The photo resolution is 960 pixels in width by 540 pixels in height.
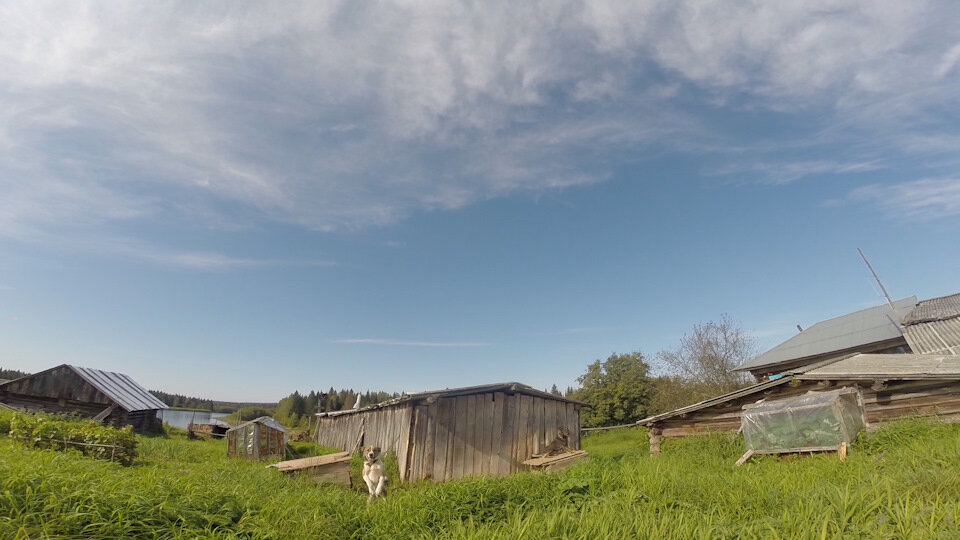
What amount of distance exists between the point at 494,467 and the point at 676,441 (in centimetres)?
656

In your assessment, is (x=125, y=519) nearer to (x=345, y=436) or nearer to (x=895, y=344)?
(x=345, y=436)

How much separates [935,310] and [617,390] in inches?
815

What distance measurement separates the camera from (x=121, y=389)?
28.1m

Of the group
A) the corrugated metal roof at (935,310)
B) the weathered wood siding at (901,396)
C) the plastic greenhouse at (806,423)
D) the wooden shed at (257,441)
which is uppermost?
the corrugated metal roof at (935,310)

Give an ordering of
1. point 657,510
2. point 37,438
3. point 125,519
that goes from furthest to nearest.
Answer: point 37,438, point 657,510, point 125,519

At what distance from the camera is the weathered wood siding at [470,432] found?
1276cm

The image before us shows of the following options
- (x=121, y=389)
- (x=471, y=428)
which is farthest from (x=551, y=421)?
(x=121, y=389)

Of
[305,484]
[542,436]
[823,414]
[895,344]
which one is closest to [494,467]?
[542,436]

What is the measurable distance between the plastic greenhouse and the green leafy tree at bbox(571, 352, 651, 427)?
82.8 ft

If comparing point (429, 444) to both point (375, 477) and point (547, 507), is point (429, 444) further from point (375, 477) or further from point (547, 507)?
point (547, 507)

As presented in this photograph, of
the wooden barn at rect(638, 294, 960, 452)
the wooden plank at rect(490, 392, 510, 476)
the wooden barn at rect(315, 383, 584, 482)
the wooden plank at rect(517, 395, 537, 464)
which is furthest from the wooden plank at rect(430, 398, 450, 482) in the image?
the wooden barn at rect(638, 294, 960, 452)

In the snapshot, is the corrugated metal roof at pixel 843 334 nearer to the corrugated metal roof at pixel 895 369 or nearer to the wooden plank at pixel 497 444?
the corrugated metal roof at pixel 895 369

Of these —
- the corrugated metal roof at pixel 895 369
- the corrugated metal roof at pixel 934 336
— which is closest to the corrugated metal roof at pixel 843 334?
the corrugated metal roof at pixel 934 336

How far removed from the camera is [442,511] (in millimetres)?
6457
